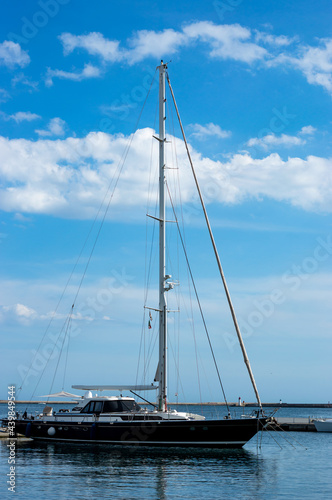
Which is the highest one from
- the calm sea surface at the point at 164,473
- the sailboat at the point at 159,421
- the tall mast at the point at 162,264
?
the tall mast at the point at 162,264

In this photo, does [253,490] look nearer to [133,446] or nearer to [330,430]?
[133,446]

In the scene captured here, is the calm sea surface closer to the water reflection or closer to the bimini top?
the water reflection

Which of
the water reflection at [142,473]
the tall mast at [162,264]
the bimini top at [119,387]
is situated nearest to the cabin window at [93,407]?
the bimini top at [119,387]

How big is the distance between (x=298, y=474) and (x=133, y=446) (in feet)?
38.8

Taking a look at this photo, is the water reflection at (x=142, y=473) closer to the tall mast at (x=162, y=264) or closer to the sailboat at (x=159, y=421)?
the sailboat at (x=159, y=421)

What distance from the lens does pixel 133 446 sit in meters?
37.0

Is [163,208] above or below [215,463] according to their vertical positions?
above

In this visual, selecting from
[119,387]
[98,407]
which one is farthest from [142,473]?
[119,387]

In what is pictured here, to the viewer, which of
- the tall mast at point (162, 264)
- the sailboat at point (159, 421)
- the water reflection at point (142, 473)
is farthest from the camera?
the tall mast at point (162, 264)

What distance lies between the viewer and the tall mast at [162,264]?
36344 mm

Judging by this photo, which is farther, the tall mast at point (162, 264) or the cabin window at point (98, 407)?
the cabin window at point (98, 407)

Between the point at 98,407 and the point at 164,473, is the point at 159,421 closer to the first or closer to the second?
the point at 98,407

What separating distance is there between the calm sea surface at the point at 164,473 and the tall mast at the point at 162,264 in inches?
165

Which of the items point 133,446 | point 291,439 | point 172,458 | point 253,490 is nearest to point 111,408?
point 133,446
